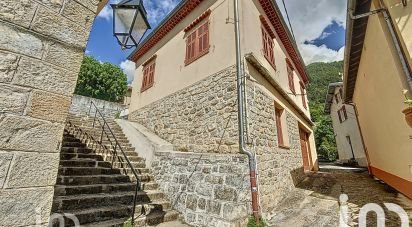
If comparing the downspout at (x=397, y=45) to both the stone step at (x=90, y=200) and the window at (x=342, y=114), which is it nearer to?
the stone step at (x=90, y=200)

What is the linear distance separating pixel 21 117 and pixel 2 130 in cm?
12

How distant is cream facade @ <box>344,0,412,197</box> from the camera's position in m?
3.93

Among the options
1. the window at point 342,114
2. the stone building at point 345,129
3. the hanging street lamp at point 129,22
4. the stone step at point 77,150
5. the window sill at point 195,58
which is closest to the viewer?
the hanging street lamp at point 129,22

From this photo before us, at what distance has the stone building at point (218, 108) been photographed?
4.46 meters

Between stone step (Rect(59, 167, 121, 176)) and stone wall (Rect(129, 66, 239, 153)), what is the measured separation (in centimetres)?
202

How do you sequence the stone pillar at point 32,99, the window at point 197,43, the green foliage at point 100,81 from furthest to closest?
the green foliage at point 100,81 < the window at point 197,43 < the stone pillar at point 32,99

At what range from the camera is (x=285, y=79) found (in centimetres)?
846

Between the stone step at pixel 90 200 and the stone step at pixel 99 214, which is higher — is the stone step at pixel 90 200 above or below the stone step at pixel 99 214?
above

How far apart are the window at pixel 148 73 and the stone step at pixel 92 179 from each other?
4642mm

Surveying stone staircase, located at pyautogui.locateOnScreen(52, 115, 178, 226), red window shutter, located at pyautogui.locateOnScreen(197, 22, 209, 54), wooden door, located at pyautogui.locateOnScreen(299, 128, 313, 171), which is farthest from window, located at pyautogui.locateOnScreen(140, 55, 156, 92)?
wooden door, located at pyautogui.locateOnScreen(299, 128, 313, 171)

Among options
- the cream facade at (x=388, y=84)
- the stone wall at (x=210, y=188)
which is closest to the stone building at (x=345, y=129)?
the cream facade at (x=388, y=84)

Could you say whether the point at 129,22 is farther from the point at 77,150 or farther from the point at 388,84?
the point at 388,84

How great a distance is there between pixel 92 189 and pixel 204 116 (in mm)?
3254

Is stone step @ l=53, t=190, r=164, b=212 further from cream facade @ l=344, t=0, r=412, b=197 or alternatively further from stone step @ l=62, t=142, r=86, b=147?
cream facade @ l=344, t=0, r=412, b=197
